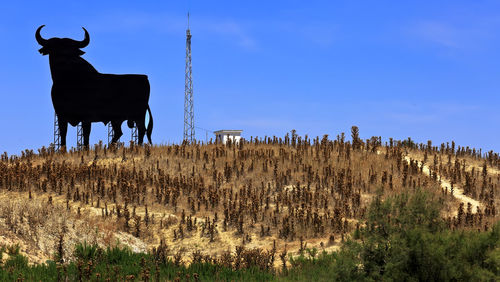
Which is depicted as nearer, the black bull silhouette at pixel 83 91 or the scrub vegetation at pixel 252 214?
the scrub vegetation at pixel 252 214

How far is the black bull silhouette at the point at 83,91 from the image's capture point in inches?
1025

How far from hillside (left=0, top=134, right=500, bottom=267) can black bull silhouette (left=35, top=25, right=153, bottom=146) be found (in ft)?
12.1

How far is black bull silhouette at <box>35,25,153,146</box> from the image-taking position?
26031 millimetres

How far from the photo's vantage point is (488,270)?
9352 millimetres

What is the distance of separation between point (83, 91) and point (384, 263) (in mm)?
20371

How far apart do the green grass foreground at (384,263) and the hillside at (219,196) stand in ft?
2.95

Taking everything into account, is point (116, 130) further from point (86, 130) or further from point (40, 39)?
point (40, 39)

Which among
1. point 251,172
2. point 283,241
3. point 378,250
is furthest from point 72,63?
point 378,250

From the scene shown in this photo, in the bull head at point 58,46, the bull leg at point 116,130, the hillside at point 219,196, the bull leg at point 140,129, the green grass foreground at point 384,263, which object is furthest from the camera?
the bull leg at point 140,129

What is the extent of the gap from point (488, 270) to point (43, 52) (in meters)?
22.8

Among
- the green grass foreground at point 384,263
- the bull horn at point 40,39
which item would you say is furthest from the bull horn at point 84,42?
the green grass foreground at point 384,263

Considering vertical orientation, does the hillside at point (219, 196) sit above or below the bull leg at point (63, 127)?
below

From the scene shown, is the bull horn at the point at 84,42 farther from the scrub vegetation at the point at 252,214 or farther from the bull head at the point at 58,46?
the scrub vegetation at the point at 252,214

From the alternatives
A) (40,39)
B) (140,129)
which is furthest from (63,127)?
(40,39)
